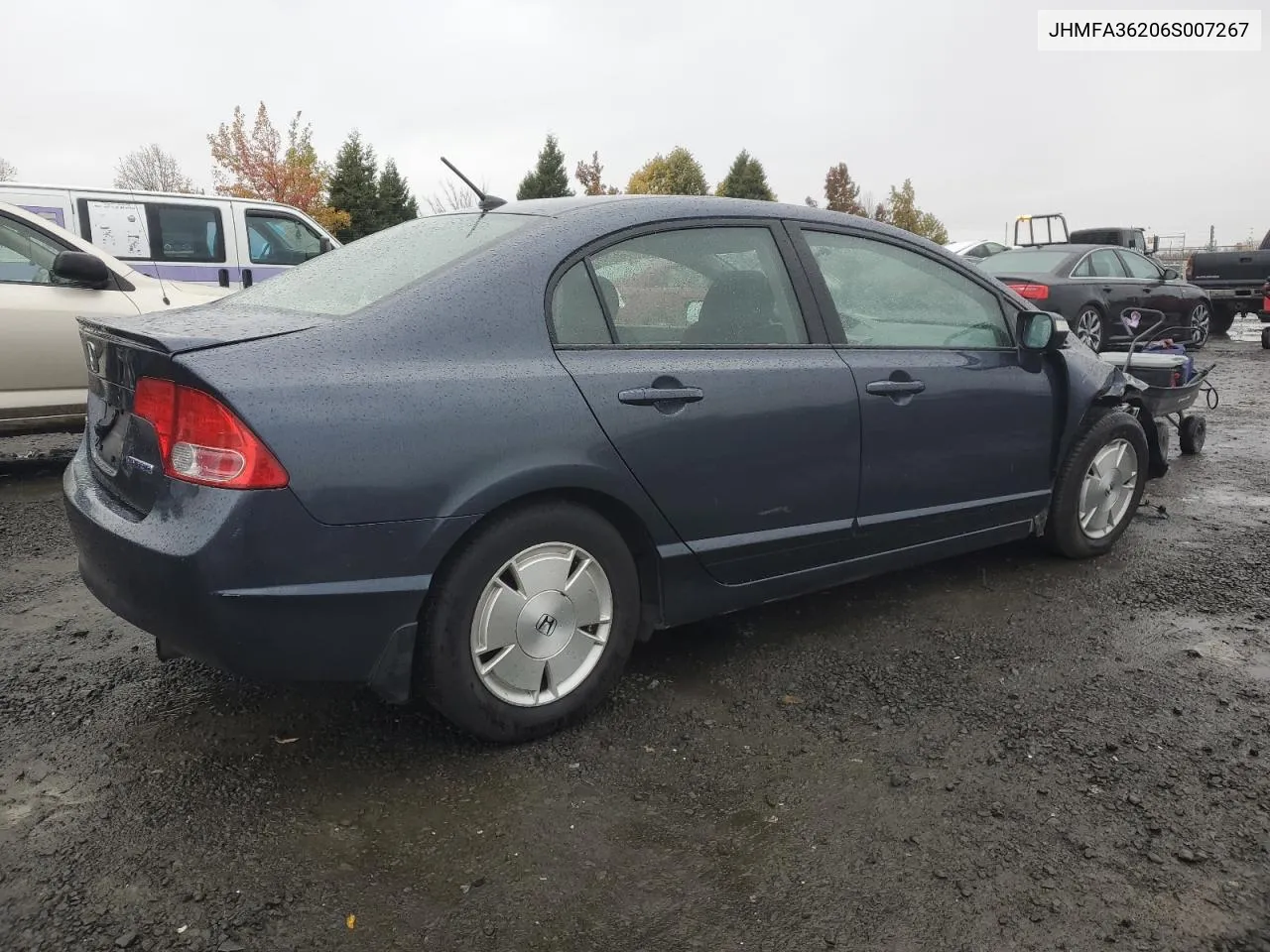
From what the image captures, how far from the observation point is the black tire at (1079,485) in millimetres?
4266

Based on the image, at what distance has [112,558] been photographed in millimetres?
2533

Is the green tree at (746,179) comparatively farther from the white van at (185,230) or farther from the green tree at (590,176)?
the white van at (185,230)

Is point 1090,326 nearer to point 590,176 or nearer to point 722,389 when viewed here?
point 722,389

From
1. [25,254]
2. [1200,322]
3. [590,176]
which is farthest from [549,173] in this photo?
[25,254]

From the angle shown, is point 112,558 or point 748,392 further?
point 748,392

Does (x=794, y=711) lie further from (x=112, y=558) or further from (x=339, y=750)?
(x=112, y=558)

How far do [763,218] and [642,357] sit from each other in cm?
82

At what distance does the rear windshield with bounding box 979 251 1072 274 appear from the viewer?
12.2 metres

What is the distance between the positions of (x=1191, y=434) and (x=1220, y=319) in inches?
540

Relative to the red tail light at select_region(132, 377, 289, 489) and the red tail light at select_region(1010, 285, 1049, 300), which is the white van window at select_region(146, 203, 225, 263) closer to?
the red tail light at select_region(132, 377, 289, 489)

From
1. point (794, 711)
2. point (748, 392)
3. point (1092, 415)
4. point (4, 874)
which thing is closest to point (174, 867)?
point (4, 874)

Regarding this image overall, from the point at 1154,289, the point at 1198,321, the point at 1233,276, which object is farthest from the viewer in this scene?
the point at 1233,276

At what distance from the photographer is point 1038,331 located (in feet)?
Result: 13.1

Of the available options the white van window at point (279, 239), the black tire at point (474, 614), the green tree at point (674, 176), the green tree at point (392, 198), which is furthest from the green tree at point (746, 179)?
the black tire at point (474, 614)
